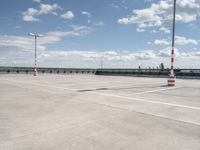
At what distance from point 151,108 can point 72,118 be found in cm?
328

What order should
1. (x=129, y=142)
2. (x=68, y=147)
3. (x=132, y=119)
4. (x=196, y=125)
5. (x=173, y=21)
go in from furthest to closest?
1. (x=173, y=21)
2. (x=132, y=119)
3. (x=196, y=125)
4. (x=129, y=142)
5. (x=68, y=147)

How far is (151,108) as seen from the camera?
8094 millimetres

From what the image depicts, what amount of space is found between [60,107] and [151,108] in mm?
3576

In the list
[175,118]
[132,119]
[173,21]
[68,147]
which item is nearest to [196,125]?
[175,118]

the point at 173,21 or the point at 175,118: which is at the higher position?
the point at 173,21

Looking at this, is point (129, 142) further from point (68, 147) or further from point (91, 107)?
point (91, 107)

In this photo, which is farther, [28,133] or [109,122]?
[109,122]

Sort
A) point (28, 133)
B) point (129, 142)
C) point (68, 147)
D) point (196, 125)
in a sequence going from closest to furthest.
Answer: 1. point (68, 147)
2. point (129, 142)
3. point (28, 133)
4. point (196, 125)

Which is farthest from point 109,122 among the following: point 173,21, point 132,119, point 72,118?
point 173,21

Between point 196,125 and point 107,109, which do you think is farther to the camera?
point 107,109

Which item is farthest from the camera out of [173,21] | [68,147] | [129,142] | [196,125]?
[173,21]

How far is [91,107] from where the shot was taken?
8.23 m

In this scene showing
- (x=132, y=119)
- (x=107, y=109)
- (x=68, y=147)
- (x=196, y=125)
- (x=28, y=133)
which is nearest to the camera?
(x=68, y=147)

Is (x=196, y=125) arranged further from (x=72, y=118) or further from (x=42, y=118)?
(x=42, y=118)
